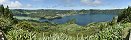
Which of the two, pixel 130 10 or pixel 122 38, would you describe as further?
pixel 130 10

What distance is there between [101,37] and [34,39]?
534cm

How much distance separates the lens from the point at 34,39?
22.0 metres

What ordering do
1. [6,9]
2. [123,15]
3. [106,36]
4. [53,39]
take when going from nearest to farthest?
[53,39], [106,36], [123,15], [6,9]

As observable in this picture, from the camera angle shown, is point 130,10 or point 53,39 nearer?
point 53,39

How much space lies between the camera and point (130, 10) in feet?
313

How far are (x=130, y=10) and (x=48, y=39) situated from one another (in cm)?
7872

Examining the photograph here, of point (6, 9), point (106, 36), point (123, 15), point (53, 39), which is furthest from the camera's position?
point (6, 9)

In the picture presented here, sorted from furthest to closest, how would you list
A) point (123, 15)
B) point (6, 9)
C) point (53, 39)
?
point (6, 9)
point (123, 15)
point (53, 39)

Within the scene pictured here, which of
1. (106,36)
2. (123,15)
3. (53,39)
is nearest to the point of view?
(53,39)

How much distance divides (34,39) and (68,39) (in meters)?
2.76

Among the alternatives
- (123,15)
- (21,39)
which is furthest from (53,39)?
(123,15)

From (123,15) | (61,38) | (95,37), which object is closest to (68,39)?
(61,38)

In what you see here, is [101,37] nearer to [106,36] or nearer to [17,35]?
[106,36]

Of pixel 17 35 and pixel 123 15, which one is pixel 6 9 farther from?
pixel 17 35
